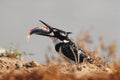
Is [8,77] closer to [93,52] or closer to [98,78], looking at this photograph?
[98,78]

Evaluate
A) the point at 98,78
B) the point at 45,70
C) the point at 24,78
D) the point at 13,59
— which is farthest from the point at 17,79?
the point at 13,59

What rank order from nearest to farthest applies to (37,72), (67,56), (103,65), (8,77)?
(8,77) < (37,72) < (103,65) < (67,56)

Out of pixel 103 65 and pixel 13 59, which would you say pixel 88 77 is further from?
pixel 13 59

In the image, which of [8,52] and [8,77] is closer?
[8,77]

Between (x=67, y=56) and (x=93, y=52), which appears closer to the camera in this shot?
(x=93, y=52)

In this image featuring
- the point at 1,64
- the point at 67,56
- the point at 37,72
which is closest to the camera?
the point at 37,72

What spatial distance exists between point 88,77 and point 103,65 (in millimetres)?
4496

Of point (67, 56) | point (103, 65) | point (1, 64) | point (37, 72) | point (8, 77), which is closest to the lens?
point (8, 77)

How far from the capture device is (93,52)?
1153 centimetres

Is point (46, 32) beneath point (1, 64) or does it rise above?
above

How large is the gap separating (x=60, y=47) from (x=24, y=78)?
6697 millimetres

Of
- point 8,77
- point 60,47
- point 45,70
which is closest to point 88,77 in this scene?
point 45,70

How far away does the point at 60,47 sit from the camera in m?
13.9

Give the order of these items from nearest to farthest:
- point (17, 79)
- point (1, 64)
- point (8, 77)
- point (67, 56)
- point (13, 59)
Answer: point (8, 77) → point (17, 79) → point (1, 64) → point (67, 56) → point (13, 59)
